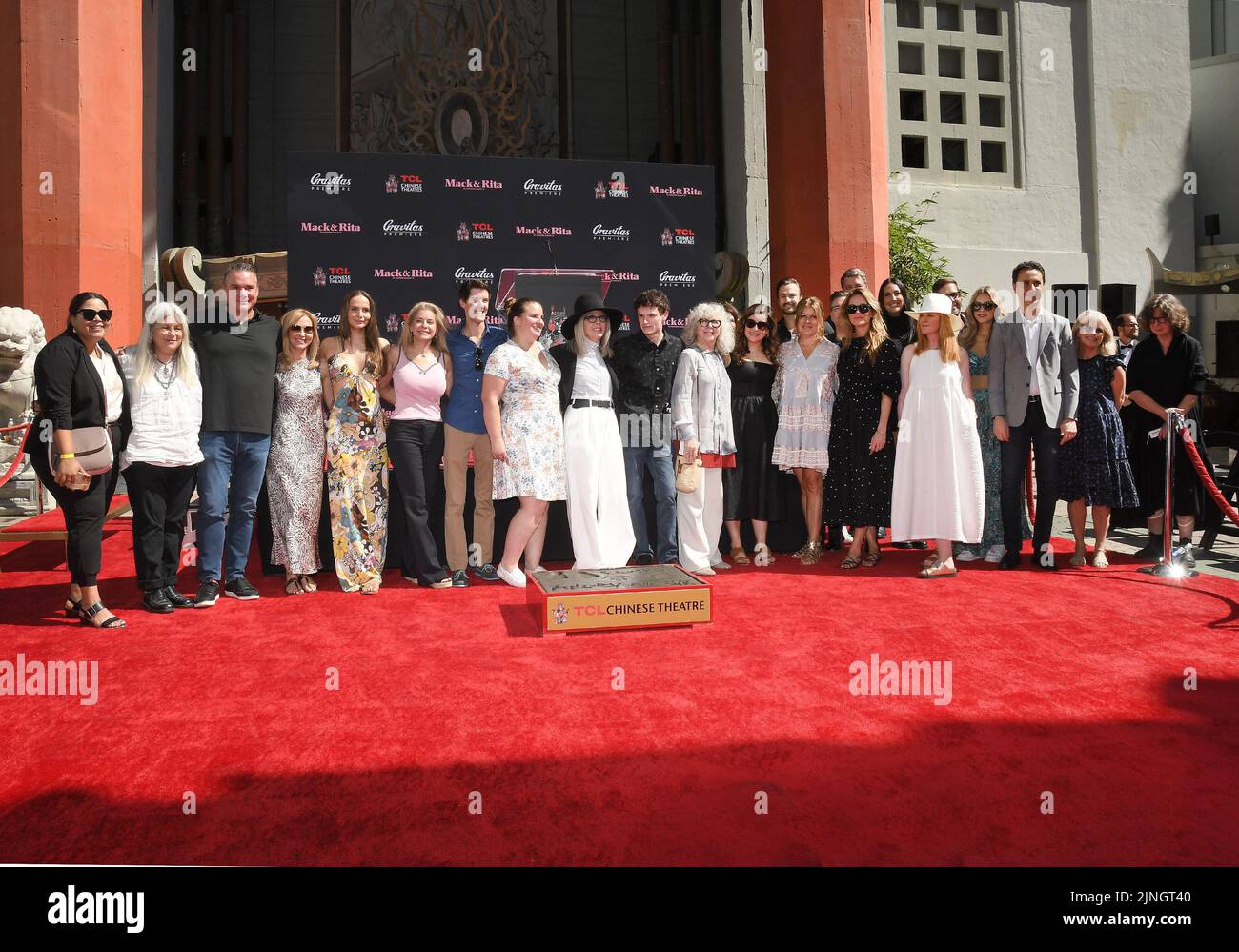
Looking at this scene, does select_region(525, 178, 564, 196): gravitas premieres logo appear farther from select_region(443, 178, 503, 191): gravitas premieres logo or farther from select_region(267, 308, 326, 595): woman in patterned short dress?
select_region(267, 308, 326, 595): woman in patterned short dress

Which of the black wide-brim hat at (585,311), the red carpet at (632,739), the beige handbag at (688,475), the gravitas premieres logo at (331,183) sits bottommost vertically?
the red carpet at (632,739)

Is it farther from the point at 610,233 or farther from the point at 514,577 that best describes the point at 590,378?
the point at 610,233

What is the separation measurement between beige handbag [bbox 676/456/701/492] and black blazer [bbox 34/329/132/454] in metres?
3.20

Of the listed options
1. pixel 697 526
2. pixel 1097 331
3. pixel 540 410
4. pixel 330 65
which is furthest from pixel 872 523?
pixel 330 65

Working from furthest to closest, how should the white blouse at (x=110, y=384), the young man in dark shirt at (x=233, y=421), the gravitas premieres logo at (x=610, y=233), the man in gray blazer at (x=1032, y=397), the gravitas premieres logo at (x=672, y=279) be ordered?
the gravitas premieres logo at (x=672, y=279)
the gravitas premieres logo at (x=610, y=233)
the man in gray blazer at (x=1032, y=397)
the young man in dark shirt at (x=233, y=421)
the white blouse at (x=110, y=384)

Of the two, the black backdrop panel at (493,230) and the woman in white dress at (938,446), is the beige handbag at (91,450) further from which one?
the woman in white dress at (938,446)

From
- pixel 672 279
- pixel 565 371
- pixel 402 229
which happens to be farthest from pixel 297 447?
pixel 672 279

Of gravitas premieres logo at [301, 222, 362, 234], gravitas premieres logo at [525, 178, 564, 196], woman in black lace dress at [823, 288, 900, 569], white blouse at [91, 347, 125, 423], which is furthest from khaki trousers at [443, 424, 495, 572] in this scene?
gravitas premieres logo at [525, 178, 564, 196]

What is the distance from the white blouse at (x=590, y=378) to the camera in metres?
5.50

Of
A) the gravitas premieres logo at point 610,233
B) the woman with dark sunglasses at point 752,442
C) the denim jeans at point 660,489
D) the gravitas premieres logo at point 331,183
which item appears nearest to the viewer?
the denim jeans at point 660,489

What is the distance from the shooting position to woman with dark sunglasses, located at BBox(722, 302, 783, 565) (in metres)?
6.18

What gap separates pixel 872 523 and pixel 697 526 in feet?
3.77

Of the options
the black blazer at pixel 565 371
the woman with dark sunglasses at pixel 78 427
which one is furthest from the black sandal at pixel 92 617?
the black blazer at pixel 565 371

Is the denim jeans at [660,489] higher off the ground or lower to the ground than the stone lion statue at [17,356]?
lower
